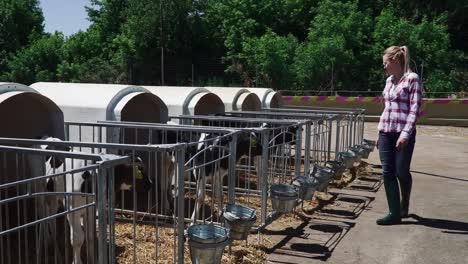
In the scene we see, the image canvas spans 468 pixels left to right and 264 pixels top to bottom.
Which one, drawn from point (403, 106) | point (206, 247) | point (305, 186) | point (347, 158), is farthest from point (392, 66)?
point (206, 247)

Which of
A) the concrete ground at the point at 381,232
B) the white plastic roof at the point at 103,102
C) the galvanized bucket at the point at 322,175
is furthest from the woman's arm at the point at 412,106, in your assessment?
the white plastic roof at the point at 103,102

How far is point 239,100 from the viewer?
36.4ft

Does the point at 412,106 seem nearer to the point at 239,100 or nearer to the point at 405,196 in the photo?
the point at 405,196

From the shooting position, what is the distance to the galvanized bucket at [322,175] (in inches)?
274

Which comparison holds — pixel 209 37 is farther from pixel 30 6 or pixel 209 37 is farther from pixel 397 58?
pixel 397 58

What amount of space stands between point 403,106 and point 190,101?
13.6 ft

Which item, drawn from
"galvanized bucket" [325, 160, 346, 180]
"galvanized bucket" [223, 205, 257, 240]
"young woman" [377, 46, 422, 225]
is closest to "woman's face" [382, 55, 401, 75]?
"young woman" [377, 46, 422, 225]

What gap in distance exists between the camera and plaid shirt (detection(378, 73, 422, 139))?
233 inches

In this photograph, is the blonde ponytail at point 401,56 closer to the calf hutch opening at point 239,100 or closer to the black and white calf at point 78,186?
the black and white calf at point 78,186

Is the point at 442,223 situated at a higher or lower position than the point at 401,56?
lower

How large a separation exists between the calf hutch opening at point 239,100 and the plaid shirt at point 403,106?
5083 millimetres

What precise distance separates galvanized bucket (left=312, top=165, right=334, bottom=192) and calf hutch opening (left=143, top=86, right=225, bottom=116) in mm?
2736

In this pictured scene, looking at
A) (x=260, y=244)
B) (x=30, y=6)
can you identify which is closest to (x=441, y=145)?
(x=260, y=244)

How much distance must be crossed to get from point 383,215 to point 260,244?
2337 millimetres
